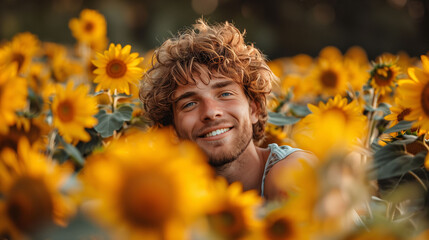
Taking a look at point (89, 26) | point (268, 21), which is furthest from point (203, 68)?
point (268, 21)

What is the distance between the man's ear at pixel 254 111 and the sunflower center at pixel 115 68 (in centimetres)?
74

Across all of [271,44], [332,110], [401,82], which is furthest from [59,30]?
[401,82]

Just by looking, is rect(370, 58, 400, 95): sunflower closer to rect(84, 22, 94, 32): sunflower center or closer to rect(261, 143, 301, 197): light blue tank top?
rect(261, 143, 301, 197): light blue tank top

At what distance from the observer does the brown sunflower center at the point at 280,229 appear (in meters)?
0.82

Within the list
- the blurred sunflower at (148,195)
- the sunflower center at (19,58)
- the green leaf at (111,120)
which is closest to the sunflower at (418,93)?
the blurred sunflower at (148,195)

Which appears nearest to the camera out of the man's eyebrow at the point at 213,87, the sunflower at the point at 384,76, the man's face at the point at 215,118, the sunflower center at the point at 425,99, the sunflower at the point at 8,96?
the sunflower at the point at 8,96

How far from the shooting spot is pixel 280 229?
833mm

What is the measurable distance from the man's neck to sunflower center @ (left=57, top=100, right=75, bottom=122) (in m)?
0.85

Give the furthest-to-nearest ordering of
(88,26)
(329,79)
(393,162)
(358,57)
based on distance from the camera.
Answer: (358,57), (88,26), (329,79), (393,162)

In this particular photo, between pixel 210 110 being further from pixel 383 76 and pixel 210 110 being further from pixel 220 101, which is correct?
pixel 383 76

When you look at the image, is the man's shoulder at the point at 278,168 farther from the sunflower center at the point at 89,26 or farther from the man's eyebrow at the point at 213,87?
the sunflower center at the point at 89,26

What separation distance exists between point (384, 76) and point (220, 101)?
1076 mm

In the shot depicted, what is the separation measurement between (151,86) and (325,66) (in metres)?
1.65

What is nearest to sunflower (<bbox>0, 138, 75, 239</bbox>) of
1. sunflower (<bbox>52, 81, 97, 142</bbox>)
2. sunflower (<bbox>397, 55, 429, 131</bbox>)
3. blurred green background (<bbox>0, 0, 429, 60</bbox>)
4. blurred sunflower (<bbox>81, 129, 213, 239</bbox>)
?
blurred sunflower (<bbox>81, 129, 213, 239</bbox>)
